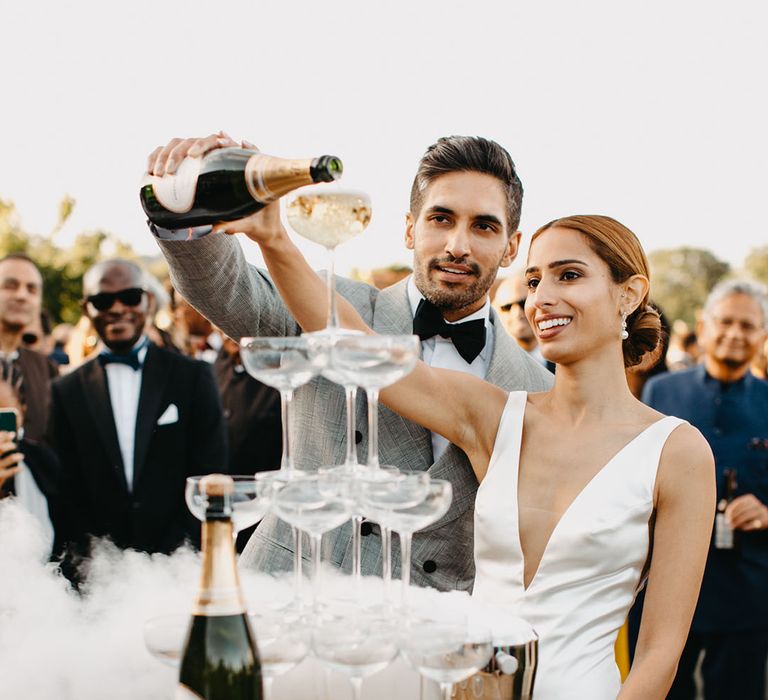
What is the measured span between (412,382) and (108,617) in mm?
1013

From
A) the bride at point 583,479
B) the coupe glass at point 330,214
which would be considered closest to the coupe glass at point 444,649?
the coupe glass at point 330,214

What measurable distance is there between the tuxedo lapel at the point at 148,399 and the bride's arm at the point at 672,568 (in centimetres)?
309

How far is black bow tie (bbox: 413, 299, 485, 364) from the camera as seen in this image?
2812 millimetres

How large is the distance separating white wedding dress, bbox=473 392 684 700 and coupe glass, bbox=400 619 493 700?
0.95m

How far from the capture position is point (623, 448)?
8.36 feet

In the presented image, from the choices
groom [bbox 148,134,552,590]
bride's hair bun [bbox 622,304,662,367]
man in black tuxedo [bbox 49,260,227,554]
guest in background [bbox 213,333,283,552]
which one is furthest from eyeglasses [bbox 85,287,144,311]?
bride's hair bun [bbox 622,304,662,367]

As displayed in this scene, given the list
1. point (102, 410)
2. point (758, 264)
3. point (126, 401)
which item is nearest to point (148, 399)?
point (126, 401)

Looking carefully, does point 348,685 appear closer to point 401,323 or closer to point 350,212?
point 350,212

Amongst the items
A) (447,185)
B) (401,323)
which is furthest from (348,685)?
(447,185)

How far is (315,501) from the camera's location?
1.44m

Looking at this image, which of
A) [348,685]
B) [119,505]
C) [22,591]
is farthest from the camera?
[119,505]

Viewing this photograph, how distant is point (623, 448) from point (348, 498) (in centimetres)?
129

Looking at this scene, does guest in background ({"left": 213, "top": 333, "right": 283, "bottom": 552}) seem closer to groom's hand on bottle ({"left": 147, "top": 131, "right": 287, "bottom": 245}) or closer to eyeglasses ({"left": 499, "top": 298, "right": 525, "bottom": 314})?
eyeglasses ({"left": 499, "top": 298, "right": 525, "bottom": 314})

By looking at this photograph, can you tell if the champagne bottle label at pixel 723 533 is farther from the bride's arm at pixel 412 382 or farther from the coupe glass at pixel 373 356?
the coupe glass at pixel 373 356
